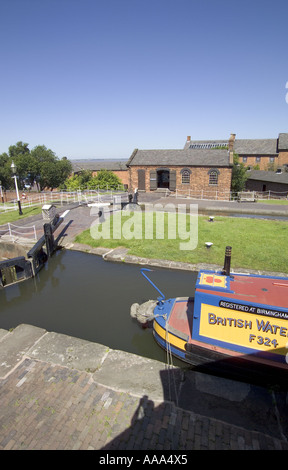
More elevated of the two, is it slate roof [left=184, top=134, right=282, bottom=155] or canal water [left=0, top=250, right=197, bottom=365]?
slate roof [left=184, top=134, right=282, bottom=155]

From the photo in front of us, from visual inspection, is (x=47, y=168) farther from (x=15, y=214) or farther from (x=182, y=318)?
(x=182, y=318)

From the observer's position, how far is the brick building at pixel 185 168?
25.7m

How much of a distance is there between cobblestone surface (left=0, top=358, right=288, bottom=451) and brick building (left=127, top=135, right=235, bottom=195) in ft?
78.8

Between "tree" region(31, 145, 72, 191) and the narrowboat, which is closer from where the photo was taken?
the narrowboat

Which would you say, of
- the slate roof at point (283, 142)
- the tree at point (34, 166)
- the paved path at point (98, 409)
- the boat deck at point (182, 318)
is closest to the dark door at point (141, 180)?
the tree at point (34, 166)

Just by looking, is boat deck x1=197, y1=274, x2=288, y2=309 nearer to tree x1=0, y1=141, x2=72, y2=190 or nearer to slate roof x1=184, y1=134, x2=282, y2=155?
tree x1=0, y1=141, x2=72, y2=190

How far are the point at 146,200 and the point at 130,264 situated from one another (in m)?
14.3

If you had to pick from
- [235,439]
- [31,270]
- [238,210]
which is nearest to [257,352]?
[235,439]

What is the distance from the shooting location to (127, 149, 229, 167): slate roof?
85.6 ft

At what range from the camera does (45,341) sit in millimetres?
5992

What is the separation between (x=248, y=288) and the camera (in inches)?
214

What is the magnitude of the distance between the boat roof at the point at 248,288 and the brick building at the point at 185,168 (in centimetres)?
2138

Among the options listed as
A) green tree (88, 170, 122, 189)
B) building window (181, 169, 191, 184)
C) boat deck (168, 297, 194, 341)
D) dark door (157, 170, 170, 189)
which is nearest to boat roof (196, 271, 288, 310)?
boat deck (168, 297, 194, 341)
